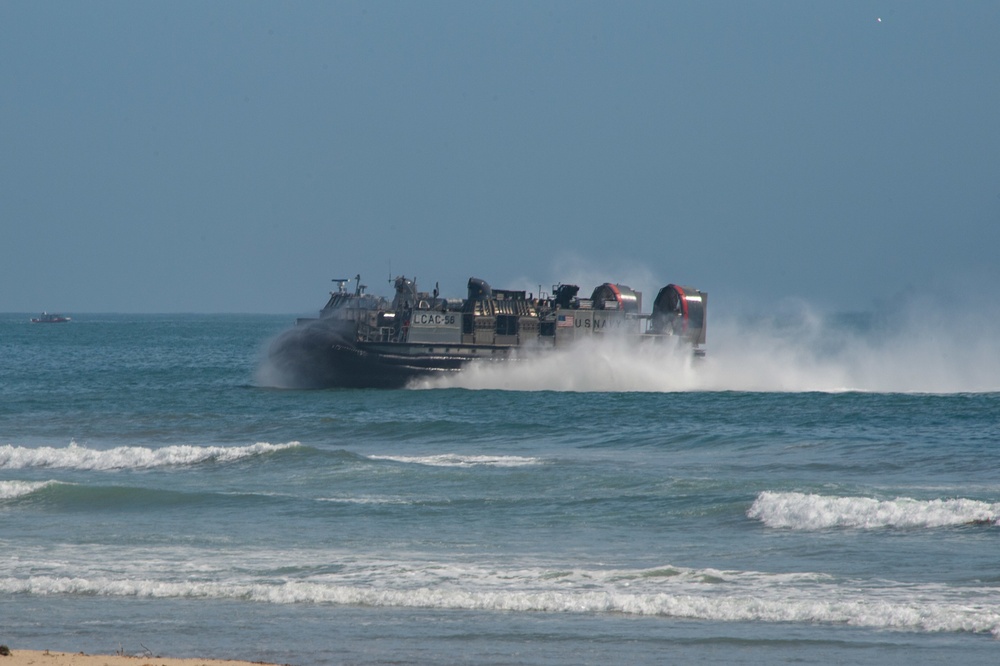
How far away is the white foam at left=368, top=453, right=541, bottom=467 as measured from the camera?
1991 cm

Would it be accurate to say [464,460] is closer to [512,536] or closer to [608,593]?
[512,536]

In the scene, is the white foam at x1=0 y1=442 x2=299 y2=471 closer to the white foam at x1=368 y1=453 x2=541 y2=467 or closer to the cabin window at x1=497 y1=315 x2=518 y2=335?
the white foam at x1=368 y1=453 x2=541 y2=467

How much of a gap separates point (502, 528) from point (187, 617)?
479 centimetres

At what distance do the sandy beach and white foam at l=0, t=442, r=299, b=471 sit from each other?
12088 millimetres

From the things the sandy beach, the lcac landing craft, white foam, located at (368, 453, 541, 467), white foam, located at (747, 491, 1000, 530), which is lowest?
the sandy beach

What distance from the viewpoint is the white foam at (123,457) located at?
20.8m

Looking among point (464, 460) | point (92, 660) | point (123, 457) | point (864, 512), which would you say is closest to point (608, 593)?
point (92, 660)

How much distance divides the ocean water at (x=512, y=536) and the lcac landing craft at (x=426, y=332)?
5035mm

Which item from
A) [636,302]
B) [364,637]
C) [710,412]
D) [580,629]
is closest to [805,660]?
[580,629]

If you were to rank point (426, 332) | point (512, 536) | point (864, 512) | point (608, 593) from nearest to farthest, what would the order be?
point (608, 593) → point (512, 536) → point (864, 512) → point (426, 332)

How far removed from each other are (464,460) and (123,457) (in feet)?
19.9

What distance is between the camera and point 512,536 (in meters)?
13.8

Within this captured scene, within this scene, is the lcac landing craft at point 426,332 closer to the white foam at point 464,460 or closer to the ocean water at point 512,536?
the ocean water at point 512,536

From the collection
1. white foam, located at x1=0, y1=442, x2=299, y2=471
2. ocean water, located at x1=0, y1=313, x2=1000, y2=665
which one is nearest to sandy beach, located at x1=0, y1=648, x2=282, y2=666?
ocean water, located at x1=0, y1=313, x2=1000, y2=665
